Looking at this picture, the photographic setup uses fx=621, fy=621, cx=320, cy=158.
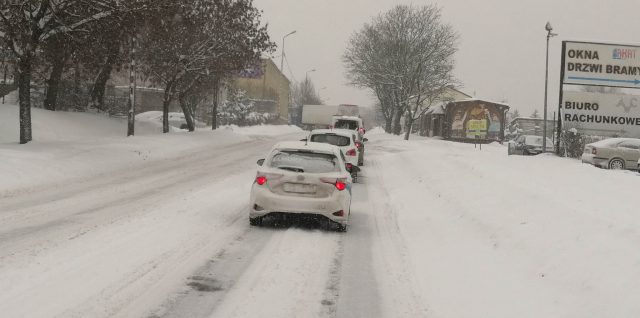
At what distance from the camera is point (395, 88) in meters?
65.0

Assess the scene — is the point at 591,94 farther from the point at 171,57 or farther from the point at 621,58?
the point at 171,57

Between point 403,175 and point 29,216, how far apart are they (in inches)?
528

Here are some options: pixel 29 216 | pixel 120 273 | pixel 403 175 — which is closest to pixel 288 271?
pixel 120 273

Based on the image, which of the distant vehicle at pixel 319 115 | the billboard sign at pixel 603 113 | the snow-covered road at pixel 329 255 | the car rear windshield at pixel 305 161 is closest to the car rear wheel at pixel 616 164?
the billboard sign at pixel 603 113

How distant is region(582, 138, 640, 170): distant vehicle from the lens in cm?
2606

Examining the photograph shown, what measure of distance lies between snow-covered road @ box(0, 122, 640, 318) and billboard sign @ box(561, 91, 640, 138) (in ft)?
46.3

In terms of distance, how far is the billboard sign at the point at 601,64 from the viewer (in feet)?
88.7

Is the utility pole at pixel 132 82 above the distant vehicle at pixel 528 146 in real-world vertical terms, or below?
above

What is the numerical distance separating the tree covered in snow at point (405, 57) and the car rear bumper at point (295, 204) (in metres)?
49.1

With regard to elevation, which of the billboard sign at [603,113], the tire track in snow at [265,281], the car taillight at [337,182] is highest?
the billboard sign at [603,113]

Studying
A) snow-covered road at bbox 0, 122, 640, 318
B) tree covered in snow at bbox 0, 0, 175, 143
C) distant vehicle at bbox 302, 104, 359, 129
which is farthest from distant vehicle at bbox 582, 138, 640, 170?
distant vehicle at bbox 302, 104, 359, 129

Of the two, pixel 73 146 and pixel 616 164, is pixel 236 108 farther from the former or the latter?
pixel 616 164

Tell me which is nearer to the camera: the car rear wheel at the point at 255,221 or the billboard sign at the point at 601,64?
the car rear wheel at the point at 255,221

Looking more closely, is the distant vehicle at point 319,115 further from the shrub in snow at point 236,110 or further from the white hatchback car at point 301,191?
the white hatchback car at point 301,191
